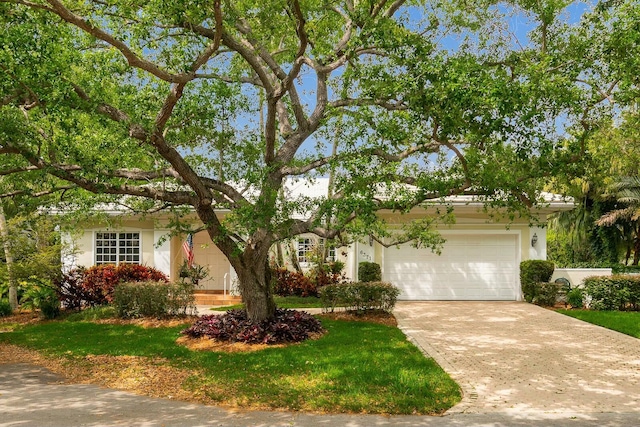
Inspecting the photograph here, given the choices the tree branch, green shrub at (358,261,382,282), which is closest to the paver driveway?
green shrub at (358,261,382,282)

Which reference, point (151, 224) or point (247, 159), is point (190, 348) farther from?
point (151, 224)

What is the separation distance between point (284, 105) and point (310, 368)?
5569 millimetres

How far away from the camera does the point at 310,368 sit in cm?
848

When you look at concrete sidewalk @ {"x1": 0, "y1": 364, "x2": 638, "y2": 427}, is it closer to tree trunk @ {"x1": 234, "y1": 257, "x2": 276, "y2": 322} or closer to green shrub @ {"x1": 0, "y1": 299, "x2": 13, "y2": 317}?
tree trunk @ {"x1": 234, "y1": 257, "x2": 276, "y2": 322}

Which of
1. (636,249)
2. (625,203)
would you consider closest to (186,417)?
(625,203)

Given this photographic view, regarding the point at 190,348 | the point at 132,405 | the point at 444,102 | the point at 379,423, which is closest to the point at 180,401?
the point at 132,405

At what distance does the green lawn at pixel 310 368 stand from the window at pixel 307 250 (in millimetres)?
6257

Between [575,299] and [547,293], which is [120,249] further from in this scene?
[575,299]

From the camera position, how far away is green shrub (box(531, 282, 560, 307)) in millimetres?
16609

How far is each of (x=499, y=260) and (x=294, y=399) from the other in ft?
41.2

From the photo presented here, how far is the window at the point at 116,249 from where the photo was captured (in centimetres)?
1844

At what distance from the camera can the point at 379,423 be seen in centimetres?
617

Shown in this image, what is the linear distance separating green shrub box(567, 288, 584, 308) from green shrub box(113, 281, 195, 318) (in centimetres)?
1089

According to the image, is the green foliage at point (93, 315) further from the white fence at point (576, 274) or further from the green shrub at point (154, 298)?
the white fence at point (576, 274)
